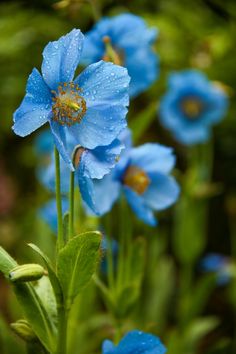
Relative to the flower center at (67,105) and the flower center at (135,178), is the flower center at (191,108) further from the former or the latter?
the flower center at (67,105)

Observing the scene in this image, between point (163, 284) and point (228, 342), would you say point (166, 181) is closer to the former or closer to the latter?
point (228, 342)

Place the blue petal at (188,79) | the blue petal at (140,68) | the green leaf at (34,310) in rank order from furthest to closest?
the blue petal at (188,79)
the blue petal at (140,68)
the green leaf at (34,310)

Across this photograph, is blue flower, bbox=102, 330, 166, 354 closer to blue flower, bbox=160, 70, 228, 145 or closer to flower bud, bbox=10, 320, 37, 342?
flower bud, bbox=10, 320, 37, 342

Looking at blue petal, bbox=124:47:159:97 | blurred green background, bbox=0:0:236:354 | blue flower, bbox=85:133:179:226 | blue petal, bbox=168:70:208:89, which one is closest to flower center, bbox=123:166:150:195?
blue flower, bbox=85:133:179:226

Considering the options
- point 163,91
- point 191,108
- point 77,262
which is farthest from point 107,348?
point 163,91

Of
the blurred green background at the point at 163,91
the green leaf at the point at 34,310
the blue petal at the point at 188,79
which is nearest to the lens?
the green leaf at the point at 34,310

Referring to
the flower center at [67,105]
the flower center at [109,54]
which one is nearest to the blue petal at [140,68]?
the flower center at [109,54]
